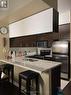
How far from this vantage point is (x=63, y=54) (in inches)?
174

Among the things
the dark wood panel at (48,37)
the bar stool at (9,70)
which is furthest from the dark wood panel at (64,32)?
the bar stool at (9,70)

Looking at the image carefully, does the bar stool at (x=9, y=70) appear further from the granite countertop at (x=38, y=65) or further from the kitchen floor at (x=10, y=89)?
the granite countertop at (x=38, y=65)

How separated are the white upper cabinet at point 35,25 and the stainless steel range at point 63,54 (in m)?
1.06

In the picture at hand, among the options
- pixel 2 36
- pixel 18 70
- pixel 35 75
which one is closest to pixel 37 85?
pixel 35 75

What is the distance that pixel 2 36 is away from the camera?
19.1ft

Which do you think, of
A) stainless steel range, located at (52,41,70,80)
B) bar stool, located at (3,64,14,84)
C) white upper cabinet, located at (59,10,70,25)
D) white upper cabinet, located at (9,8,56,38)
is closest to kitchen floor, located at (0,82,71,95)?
bar stool, located at (3,64,14,84)

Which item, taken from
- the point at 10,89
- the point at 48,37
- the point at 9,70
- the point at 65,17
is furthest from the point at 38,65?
the point at 65,17

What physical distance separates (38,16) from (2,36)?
266 cm

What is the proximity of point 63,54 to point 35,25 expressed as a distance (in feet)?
5.13

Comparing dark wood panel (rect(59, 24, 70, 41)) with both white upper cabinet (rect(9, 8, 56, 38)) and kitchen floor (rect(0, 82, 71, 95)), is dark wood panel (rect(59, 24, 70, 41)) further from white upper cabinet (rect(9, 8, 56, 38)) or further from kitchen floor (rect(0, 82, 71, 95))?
kitchen floor (rect(0, 82, 71, 95))

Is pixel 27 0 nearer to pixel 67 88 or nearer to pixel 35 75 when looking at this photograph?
pixel 35 75

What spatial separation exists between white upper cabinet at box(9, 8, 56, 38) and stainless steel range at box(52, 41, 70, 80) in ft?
3.49

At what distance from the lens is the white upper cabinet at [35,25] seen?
11.0 feet

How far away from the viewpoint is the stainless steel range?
4.29 meters
